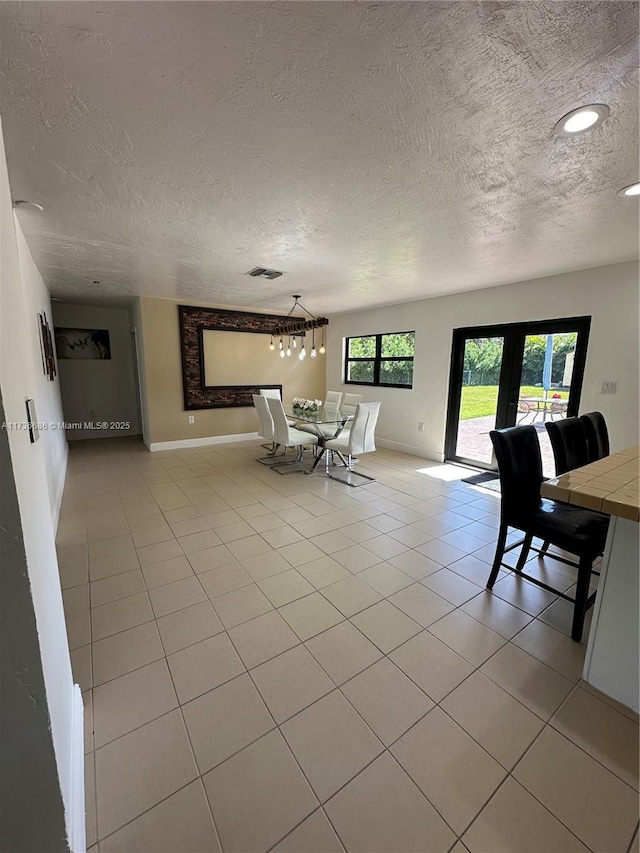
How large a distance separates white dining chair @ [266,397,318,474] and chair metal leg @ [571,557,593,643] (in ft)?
10.4

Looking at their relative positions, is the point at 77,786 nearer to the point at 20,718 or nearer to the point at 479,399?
the point at 20,718

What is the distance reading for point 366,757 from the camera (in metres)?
1.22

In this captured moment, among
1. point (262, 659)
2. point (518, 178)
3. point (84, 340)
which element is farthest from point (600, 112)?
point (84, 340)

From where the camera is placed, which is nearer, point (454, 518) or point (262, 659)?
point (262, 659)

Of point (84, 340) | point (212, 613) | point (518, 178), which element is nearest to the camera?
point (518, 178)

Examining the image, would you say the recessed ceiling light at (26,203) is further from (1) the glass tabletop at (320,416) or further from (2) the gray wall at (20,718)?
(1) the glass tabletop at (320,416)

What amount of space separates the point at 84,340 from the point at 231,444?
10.3 ft

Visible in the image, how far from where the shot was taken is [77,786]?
105 centimetres

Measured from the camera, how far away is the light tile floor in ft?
3.46

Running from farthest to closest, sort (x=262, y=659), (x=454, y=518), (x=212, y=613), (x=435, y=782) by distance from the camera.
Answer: (x=454, y=518), (x=212, y=613), (x=262, y=659), (x=435, y=782)

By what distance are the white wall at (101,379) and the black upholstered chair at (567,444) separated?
262 inches

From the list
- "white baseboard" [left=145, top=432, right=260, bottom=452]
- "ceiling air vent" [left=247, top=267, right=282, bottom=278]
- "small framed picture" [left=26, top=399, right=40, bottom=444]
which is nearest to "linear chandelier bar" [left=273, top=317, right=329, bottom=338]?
"ceiling air vent" [left=247, top=267, right=282, bottom=278]

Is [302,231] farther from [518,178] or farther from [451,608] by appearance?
[451,608]

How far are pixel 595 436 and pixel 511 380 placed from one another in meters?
1.79
